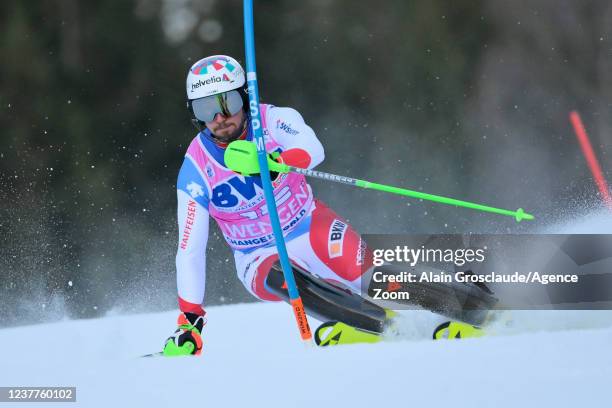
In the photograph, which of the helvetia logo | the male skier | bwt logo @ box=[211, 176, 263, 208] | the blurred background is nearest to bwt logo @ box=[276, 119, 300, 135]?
the male skier

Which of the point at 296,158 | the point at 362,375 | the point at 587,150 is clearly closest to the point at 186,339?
the point at 296,158

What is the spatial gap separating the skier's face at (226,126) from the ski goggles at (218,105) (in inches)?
0.7

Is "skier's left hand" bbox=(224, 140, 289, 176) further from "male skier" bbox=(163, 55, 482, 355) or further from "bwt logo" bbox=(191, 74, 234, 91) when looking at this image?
"bwt logo" bbox=(191, 74, 234, 91)

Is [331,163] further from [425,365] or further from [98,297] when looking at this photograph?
[425,365]

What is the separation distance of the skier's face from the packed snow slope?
108 centimetres

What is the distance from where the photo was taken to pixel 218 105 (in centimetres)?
441

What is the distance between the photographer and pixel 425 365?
3.59 metres

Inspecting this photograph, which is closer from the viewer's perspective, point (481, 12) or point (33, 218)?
point (33, 218)

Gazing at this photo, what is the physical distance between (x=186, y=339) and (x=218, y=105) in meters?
1.17

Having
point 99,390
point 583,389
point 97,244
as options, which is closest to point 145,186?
point 97,244

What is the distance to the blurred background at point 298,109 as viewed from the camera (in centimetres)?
974

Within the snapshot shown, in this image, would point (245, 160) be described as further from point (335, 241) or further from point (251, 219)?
point (335, 241)

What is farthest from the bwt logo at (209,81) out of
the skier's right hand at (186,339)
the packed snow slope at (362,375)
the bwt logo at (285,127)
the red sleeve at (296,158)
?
the packed snow slope at (362,375)

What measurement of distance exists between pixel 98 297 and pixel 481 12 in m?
5.87
